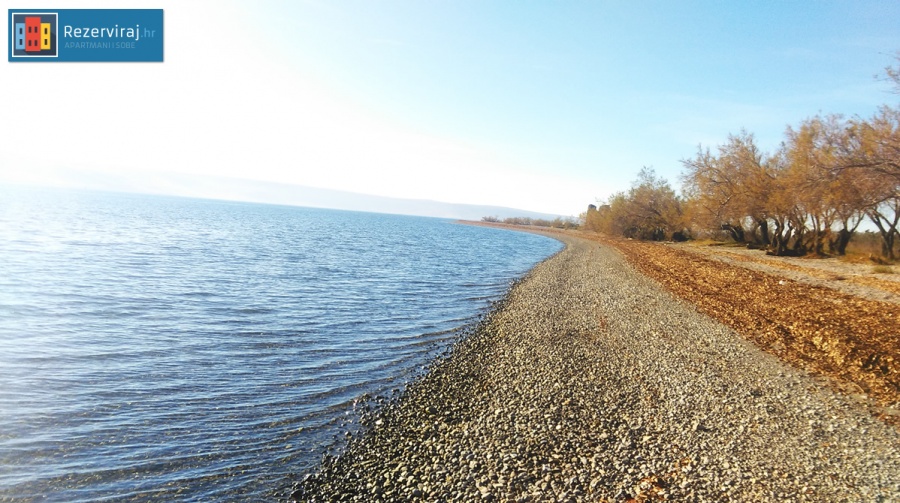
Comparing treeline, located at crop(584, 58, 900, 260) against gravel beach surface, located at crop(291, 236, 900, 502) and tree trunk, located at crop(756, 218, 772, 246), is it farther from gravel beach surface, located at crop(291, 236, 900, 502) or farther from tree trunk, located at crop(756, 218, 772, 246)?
gravel beach surface, located at crop(291, 236, 900, 502)

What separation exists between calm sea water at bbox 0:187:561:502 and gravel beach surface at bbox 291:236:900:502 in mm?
1620

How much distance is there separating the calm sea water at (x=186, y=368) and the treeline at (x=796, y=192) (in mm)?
25460

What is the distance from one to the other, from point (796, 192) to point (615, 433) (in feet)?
133

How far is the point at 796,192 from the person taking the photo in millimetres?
37000

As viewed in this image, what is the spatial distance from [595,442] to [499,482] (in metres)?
2.64

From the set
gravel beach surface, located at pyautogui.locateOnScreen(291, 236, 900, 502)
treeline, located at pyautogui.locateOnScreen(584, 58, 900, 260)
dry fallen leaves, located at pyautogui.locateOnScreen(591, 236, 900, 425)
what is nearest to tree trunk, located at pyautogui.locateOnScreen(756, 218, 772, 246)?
treeline, located at pyautogui.locateOnScreen(584, 58, 900, 260)

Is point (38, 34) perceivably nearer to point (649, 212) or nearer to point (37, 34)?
point (37, 34)

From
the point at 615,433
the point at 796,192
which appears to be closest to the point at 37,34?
the point at 615,433

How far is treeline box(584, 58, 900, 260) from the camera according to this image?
2731 cm

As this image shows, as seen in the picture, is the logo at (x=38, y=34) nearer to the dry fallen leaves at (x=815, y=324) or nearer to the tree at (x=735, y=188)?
the dry fallen leaves at (x=815, y=324)

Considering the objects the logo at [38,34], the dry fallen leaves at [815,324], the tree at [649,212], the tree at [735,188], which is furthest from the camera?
the tree at [649,212]

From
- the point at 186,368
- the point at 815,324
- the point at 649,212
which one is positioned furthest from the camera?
the point at 649,212

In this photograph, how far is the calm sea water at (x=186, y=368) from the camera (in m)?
7.98

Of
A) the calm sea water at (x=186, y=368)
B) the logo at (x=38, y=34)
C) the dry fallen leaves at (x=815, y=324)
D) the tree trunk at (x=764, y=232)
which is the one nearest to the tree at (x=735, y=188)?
the tree trunk at (x=764, y=232)
